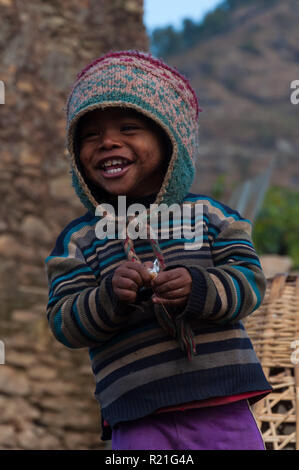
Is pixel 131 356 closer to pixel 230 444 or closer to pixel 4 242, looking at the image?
pixel 230 444

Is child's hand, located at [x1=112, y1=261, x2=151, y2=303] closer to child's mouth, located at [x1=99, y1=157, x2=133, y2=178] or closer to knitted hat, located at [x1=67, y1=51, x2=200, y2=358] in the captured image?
knitted hat, located at [x1=67, y1=51, x2=200, y2=358]

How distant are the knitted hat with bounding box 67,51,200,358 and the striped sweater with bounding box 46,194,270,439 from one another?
0.42ft

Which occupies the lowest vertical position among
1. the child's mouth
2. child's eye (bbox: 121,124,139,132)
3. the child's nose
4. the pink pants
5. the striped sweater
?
the pink pants

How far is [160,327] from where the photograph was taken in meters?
1.41

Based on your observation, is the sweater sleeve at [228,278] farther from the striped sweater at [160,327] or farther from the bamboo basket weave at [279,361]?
the bamboo basket weave at [279,361]

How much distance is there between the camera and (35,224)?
3.42 meters

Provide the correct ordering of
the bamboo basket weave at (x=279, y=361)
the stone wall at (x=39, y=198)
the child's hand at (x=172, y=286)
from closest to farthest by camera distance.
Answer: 1. the child's hand at (x=172, y=286)
2. the bamboo basket weave at (x=279, y=361)
3. the stone wall at (x=39, y=198)

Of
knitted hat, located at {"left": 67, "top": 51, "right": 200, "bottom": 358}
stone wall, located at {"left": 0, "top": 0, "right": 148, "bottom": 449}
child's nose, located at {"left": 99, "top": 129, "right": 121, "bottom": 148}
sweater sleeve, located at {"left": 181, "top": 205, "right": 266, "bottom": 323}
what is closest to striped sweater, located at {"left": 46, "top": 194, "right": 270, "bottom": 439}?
sweater sleeve, located at {"left": 181, "top": 205, "right": 266, "bottom": 323}

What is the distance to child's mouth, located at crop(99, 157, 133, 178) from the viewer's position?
1.50 metres

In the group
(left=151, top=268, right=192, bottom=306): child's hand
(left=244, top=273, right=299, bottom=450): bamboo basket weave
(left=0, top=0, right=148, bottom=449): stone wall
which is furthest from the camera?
(left=0, top=0, right=148, bottom=449): stone wall

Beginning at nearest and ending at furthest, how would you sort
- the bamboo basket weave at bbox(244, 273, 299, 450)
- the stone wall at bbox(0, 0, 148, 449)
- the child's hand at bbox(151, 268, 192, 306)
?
the child's hand at bbox(151, 268, 192, 306)
the bamboo basket weave at bbox(244, 273, 299, 450)
the stone wall at bbox(0, 0, 148, 449)

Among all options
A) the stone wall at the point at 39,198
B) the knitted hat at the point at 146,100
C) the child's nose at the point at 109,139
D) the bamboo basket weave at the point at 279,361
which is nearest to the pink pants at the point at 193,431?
the bamboo basket weave at the point at 279,361

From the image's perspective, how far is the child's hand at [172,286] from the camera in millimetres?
1265

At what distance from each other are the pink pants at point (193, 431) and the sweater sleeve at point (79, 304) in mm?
241
